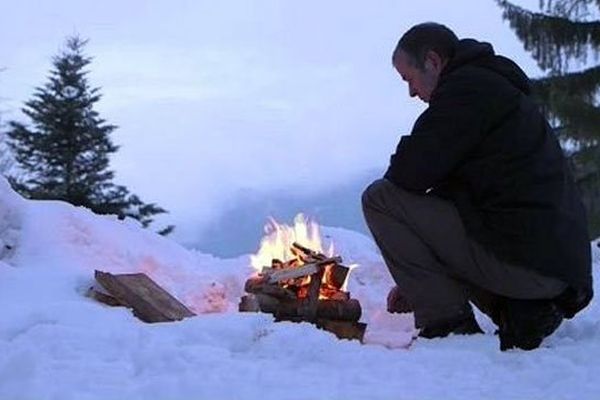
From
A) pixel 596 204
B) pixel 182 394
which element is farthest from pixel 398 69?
pixel 596 204

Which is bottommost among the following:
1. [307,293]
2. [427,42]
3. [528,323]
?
[528,323]

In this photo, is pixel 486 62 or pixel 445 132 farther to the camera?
pixel 486 62

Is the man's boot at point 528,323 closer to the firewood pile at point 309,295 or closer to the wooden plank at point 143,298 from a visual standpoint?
the firewood pile at point 309,295

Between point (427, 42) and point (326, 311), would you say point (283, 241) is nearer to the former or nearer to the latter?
point (326, 311)

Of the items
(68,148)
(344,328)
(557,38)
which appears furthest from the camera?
(68,148)

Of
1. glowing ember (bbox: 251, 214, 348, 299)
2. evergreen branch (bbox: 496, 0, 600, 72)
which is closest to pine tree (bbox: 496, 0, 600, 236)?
evergreen branch (bbox: 496, 0, 600, 72)

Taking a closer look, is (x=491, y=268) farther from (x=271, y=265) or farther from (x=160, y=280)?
(x=160, y=280)

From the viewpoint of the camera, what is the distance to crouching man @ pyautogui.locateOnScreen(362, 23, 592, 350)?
4191mm

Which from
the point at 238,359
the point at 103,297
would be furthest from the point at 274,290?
the point at 238,359

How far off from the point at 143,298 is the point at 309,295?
982 millimetres

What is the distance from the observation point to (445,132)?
4.23m

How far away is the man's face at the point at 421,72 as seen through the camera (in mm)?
4492

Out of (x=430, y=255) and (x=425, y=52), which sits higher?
(x=425, y=52)

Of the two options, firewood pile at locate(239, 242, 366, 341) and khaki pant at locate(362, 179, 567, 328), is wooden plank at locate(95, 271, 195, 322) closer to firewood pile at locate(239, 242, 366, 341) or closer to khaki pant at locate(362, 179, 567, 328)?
firewood pile at locate(239, 242, 366, 341)
